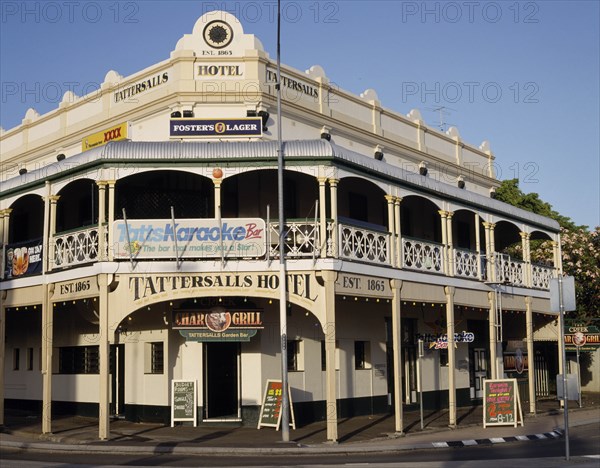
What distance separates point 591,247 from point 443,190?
57.1ft

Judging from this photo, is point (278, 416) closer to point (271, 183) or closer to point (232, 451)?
point (232, 451)

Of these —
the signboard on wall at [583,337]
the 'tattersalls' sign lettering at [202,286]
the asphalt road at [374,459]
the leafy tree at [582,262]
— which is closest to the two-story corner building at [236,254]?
the 'tattersalls' sign lettering at [202,286]

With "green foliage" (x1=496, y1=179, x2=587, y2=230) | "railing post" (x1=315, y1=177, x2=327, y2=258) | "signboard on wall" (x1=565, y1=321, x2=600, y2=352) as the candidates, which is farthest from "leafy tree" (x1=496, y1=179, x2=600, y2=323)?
"railing post" (x1=315, y1=177, x2=327, y2=258)

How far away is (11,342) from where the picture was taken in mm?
30875

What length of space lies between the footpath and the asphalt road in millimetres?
625

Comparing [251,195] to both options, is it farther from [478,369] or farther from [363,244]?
[478,369]

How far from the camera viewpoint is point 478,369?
32.5 m

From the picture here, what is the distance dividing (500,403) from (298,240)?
7.80 metres

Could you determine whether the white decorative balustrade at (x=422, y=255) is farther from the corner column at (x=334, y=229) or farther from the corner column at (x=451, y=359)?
the corner column at (x=334, y=229)

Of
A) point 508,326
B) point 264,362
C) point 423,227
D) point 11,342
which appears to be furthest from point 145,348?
point 508,326

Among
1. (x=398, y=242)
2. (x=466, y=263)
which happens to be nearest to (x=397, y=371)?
(x=398, y=242)

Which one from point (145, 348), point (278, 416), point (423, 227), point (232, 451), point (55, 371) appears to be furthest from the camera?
point (423, 227)

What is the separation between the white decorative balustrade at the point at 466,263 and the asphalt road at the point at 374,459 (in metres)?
7.06

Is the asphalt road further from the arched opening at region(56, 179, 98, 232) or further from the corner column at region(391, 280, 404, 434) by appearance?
the arched opening at region(56, 179, 98, 232)
